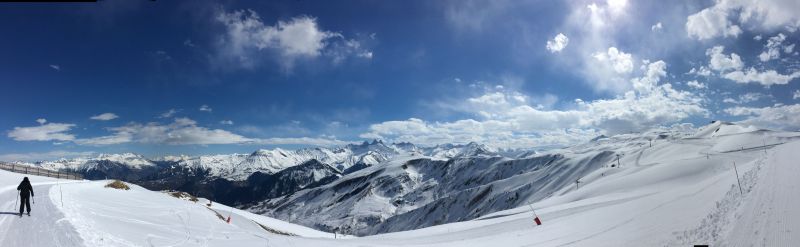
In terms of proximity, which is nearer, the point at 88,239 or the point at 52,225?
the point at 88,239

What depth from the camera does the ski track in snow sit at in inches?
580

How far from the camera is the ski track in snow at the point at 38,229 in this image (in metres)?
14.7

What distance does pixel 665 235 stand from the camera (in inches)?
582

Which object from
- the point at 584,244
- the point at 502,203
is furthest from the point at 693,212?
the point at 502,203

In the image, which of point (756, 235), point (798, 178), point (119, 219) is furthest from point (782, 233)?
point (119, 219)

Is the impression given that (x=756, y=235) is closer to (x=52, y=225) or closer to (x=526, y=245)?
(x=526, y=245)

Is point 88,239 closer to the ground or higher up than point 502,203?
higher up

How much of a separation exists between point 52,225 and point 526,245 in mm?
20600

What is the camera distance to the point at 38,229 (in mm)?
16875

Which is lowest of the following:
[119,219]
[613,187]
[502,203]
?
[502,203]

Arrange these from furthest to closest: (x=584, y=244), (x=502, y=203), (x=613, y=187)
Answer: (x=502, y=203), (x=613, y=187), (x=584, y=244)

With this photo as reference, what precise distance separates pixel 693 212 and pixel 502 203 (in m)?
184

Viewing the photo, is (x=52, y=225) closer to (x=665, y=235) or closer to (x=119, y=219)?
(x=119, y=219)

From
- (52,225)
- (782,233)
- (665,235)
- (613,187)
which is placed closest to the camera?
(782,233)
